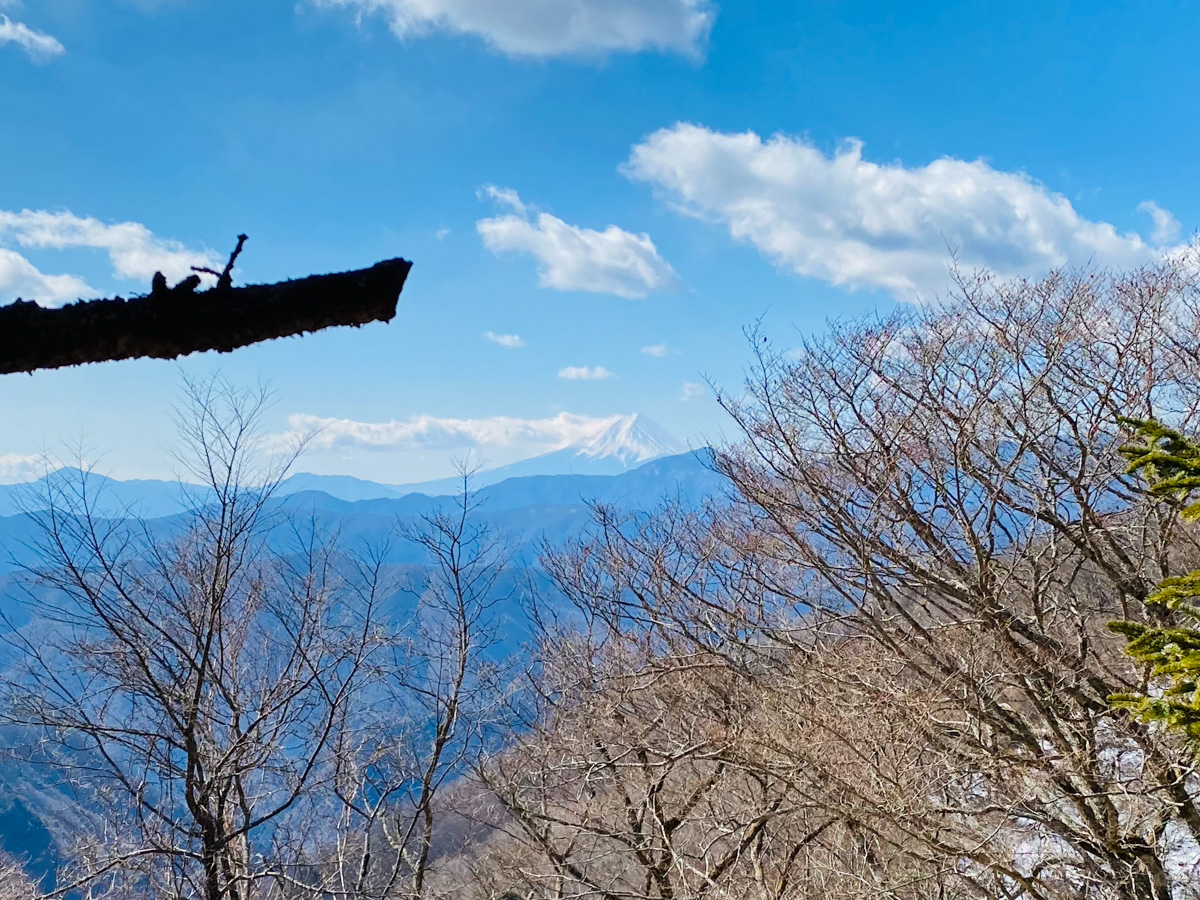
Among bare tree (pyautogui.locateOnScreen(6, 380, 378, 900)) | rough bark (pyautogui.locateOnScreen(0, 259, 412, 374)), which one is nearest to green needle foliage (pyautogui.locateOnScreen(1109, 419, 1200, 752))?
rough bark (pyautogui.locateOnScreen(0, 259, 412, 374))

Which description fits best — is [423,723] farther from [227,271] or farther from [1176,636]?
[227,271]

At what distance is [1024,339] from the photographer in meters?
9.07

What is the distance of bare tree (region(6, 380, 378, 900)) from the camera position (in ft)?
18.8

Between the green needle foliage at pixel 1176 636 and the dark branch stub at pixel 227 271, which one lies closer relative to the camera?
the dark branch stub at pixel 227 271

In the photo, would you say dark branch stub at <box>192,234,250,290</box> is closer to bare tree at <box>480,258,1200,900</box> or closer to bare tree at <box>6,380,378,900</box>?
bare tree at <box>6,380,378,900</box>

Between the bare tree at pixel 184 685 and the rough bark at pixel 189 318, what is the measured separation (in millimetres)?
4912

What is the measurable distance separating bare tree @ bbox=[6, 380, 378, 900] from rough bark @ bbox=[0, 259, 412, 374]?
193 inches

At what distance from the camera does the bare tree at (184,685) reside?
5.73 m

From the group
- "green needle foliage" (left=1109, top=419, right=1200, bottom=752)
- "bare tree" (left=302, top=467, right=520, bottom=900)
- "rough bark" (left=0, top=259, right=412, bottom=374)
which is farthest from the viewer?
"bare tree" (left=302, top=467, right=520, bottom=900)

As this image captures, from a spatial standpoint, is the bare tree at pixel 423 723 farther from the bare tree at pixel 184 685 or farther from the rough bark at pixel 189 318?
the rough bark at pixel 189 318

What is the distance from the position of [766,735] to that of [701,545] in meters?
4.06

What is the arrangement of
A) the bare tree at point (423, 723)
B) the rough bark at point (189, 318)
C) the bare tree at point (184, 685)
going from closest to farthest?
the rough bark at point (189, 318) → the bare tree at point (184, 685) → the bare tree at point (423, 723)

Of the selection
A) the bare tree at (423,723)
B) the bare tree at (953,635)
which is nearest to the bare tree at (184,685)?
the bare tree at (423,723)

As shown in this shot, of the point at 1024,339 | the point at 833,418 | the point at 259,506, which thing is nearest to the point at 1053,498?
the point at 1024,339
